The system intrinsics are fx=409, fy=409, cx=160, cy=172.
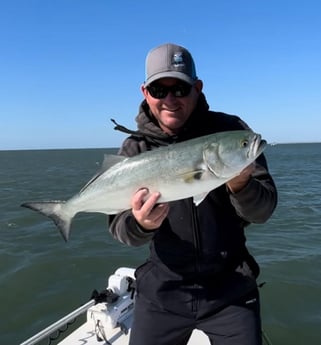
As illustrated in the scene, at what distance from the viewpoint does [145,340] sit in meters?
3.73

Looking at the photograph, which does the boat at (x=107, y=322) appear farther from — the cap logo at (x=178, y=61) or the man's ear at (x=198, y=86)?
the cap logo at (x=178, y=61)

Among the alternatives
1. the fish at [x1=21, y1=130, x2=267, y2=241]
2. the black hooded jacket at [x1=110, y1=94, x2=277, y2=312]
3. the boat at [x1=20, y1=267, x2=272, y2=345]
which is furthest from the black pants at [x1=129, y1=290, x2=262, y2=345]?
the boat at [x1=20, y1=267, x2=272, y2=345]

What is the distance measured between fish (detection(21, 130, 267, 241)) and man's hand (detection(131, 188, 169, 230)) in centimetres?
6

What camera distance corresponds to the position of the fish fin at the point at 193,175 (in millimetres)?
3297

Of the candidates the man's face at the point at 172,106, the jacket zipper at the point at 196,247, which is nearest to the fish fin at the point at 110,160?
the man's face at the point at 172,106

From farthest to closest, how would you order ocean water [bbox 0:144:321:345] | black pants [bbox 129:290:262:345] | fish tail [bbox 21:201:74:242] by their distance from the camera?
ocean water [bbox 0:144:321:345]
fish tail [bbox 21:201:74:242]
black pants [bbox 129:290:262:345]

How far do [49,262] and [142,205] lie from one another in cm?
989

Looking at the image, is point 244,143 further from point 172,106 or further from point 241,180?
point 172,106

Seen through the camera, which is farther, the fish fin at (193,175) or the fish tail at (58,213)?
the fish tail at (58,213)

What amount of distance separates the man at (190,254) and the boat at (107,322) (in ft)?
5.50

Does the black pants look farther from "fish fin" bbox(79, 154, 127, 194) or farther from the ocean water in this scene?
the ocean water

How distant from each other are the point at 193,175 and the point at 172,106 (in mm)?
748

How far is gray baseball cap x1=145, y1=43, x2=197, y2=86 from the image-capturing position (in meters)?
3.58

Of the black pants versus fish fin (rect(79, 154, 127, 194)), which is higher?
fish fin (rect(79, 154, 127, 194))
